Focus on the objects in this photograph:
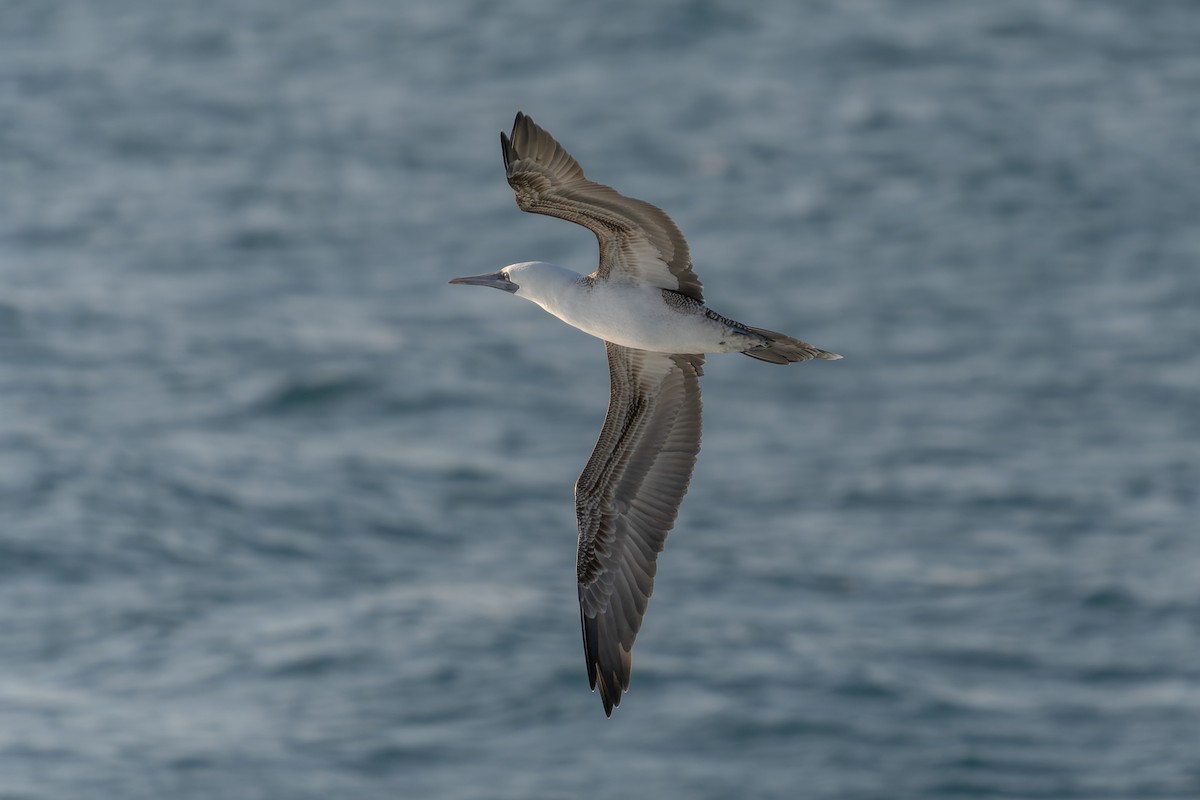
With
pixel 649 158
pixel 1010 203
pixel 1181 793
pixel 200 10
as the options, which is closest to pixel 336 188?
pixel 649 158

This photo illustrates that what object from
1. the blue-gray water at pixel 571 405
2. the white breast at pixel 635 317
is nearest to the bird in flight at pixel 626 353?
the white breast at pixel 635 317

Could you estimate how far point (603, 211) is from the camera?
11406 mm

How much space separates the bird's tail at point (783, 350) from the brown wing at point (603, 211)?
56 centimetres

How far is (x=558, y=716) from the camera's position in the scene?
29641 millimetres

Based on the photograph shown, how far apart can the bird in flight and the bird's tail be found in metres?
0.01

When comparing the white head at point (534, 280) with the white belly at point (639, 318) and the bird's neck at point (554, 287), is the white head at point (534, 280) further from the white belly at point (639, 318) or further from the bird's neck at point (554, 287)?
the white belly at point (639, 318)

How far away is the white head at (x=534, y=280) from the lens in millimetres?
11961

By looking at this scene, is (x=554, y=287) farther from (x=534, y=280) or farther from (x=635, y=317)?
(x=635, y=317)

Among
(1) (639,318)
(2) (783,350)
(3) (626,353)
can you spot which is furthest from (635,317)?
(3) (626,353)

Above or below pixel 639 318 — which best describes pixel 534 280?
above

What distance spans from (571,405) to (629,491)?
74.9ft

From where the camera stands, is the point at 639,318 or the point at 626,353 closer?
the point at 639,318

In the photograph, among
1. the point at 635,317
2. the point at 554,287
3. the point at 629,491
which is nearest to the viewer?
the point at 635,317

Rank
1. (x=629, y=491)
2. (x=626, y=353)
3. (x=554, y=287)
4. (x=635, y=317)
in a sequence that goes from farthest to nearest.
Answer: (x=629, y=491)
(x=626, y=353)
(x=554, y=287)
(x=635, y=317)
